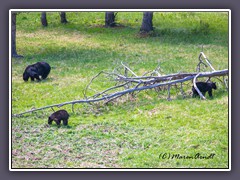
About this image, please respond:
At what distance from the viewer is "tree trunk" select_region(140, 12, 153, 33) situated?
593 inches

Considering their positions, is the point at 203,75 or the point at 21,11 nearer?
the point at 21,11

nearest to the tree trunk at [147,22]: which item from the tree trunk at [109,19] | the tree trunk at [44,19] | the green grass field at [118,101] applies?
the green grass field at [118,101]

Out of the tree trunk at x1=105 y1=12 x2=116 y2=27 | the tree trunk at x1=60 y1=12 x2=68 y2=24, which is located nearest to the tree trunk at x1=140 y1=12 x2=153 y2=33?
the tree trunk at x1=105 y1=12 x2=116 y2=27

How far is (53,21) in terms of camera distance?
611 inches

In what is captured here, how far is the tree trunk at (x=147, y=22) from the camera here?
15073mm

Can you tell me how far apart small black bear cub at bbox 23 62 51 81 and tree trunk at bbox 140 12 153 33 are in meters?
Result: 2.18

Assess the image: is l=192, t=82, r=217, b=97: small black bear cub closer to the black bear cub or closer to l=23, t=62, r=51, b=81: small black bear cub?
the black bear cub

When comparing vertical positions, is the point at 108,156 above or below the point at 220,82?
below

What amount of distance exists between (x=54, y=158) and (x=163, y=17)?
162 inches

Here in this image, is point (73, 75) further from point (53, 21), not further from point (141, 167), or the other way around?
point (141, 167)

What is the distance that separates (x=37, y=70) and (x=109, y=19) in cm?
206

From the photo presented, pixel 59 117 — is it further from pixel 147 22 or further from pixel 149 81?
pixel 147 22

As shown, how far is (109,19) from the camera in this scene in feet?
51.2
